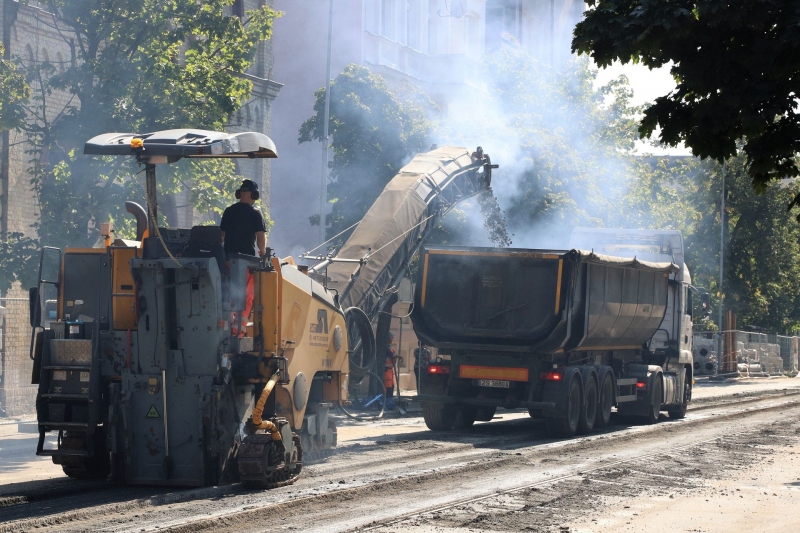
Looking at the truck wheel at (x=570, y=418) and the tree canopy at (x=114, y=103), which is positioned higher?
the tree canopy at (x=114, y=103)

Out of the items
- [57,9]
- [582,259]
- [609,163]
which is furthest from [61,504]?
[609,163]

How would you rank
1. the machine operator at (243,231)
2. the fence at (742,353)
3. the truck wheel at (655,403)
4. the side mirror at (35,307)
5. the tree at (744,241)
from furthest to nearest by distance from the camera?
the tree at (744,241) → the fence at (742,353) → the truck wheel at (655,403) → the side mirror at (35,307) → the machine operator at (243,231)

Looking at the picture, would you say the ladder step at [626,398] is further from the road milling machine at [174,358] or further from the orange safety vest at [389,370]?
the road milling machine at [174,358]

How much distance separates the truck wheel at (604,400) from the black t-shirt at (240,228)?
9.77 meters

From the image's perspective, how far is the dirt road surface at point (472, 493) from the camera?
406 inches

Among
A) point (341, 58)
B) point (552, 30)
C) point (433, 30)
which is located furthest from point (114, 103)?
point (552, 30)

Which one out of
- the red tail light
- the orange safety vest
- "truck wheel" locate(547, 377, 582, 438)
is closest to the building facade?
the orange safety vest

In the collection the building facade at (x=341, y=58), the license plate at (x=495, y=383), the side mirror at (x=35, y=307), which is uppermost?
the building facade at (x=341, y=58)

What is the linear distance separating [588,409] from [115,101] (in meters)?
9.48

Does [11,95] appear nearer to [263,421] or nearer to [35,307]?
[35,307]

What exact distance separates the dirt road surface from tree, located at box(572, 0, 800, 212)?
412 centimetres

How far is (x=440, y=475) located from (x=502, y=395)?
611 centimetres

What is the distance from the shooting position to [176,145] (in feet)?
39.1

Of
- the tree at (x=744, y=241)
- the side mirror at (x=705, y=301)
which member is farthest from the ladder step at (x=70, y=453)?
the tree at (x=744, y=241)
